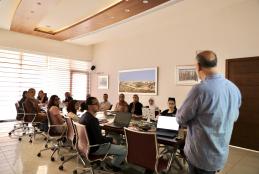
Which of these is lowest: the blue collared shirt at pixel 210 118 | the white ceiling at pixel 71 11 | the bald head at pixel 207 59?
the blue collared shirt at pixel 210 118

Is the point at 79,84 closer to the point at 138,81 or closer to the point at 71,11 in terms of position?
the point at 138,81

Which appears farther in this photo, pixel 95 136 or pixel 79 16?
pixel 79 16

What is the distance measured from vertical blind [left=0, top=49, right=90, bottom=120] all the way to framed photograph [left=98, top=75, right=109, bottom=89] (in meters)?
0.96

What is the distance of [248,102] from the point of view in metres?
4.93

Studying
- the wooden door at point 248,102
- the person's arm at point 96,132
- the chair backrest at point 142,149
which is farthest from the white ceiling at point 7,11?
the wooden door at point 248,102

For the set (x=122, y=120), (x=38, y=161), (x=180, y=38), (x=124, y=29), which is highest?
(x=124, y=29)

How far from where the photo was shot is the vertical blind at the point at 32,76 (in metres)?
7.48

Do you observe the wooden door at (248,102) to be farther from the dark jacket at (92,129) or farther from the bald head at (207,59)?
the bald head at (207,59)

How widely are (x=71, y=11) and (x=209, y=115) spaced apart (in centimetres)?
522

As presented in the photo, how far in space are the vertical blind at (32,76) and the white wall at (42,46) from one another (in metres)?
0.25

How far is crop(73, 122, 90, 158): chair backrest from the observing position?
Answer: 2.88 meters

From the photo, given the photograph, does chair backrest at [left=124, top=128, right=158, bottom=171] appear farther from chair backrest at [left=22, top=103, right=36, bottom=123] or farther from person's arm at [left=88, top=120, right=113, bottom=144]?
chair backrest at [left=22, top=103, right=36, bottom=123]

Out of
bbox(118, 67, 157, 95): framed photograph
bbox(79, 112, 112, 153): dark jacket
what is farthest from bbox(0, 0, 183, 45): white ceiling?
bbox(79, 112, 112, 153): dark jacket

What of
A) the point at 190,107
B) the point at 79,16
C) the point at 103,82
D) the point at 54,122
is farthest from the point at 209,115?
the point at 103,82
